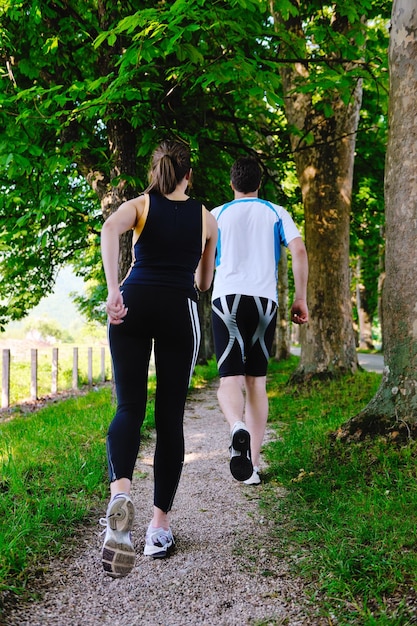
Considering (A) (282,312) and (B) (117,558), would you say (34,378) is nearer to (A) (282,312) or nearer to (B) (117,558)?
(A) (282,312)

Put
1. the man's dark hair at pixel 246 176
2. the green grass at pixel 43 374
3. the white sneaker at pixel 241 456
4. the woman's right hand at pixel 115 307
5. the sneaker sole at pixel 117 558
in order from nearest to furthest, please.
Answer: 1. the sneaker sole at pixel 117 558
2. the woman's right hand at pixel 115 307
3. the white sneaker at pixel 241 456
4. the man's dark hair at pixel 246 176
5. the green grass at pixel 43 374

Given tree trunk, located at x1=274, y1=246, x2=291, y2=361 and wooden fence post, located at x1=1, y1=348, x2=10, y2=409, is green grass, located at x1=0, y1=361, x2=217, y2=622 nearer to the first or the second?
wooden fence post, located at x1=1, y1=348, x2=10, y2=409

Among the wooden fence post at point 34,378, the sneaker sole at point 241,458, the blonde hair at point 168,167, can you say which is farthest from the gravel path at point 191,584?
the wooden fence post at point 34,378

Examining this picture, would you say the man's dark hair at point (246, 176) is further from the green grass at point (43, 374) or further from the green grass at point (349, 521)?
the green grass at point (43, 374)

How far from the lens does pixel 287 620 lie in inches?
94.7

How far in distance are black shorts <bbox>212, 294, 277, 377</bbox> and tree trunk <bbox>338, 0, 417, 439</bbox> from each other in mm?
1030

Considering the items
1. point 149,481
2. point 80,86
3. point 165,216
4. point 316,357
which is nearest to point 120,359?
point 165,216

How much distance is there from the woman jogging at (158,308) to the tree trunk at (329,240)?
19.6ft

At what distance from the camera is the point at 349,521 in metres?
3.20

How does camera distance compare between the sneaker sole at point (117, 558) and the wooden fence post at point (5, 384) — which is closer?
the sneaker sole at point (117, 558)

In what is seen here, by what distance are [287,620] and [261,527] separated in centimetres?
108

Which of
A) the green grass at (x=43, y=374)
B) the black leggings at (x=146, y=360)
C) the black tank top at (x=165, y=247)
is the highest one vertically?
the black tank top at (x=165, y=247)

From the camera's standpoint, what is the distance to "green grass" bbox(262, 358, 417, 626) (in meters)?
2.44

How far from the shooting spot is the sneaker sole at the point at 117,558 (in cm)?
236
